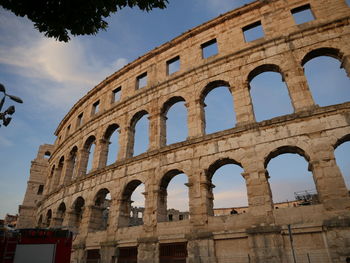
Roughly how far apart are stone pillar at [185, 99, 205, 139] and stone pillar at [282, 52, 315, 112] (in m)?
4.29

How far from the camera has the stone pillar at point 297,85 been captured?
10.3 m

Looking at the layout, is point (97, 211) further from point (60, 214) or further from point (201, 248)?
point (201, 248)

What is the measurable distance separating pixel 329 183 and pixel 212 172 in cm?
464

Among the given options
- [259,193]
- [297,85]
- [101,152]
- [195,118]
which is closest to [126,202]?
[101,152]

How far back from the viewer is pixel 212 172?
11.3 meters

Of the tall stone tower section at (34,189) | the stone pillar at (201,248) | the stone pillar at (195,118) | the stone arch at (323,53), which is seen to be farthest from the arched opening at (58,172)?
the stone arch at (323,53)

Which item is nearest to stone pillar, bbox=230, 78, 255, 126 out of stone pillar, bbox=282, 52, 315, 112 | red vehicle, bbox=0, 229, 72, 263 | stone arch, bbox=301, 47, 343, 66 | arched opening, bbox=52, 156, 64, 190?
stone pillar, bbox=282, 52, 315, 112

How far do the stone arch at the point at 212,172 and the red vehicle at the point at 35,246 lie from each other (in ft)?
19.1

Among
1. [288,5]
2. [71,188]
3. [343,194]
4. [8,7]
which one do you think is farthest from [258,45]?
[71,188]

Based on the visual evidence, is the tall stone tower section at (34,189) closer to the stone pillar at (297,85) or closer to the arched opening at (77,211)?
the arched opening at (77,211)

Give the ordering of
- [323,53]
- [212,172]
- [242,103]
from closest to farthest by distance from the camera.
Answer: [212,172]
[323,53]
[242,103]

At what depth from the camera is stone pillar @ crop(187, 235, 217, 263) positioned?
948cm

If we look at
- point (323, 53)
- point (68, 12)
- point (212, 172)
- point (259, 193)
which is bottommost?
point (259, 193)

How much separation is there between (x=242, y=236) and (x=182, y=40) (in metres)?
12.2
